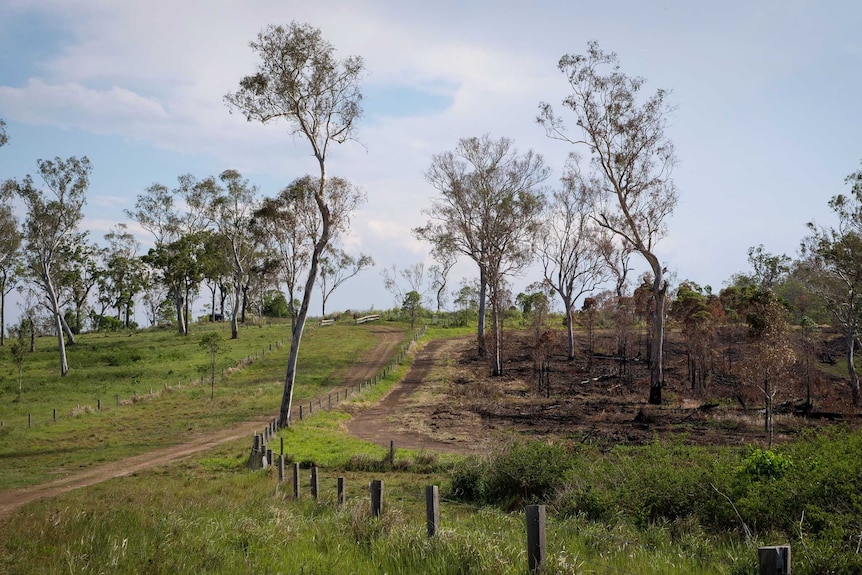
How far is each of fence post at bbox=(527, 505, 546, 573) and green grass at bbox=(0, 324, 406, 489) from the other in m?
19.4

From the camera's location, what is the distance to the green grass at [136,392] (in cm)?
2662

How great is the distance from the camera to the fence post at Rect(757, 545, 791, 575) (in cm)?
565

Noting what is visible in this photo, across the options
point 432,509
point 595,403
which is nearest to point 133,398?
Answer: point 595,403

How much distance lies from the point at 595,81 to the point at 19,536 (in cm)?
3502

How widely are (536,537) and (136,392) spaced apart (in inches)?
1532

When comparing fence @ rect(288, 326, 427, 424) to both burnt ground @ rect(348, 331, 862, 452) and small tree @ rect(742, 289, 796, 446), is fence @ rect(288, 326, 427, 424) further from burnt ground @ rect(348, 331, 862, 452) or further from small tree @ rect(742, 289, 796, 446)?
small tree @ rect(742, 289, 796, 446)

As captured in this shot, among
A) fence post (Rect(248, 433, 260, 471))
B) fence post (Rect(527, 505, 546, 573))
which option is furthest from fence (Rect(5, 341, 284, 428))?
fence post (Rect(527, 505, 546, 573))

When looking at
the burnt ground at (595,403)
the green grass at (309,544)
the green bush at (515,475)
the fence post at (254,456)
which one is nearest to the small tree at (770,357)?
the burnt ground at (595,403)

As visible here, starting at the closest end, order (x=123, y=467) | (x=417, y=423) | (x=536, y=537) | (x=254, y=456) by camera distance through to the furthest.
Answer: (x=536, y=537) → (x=254, y=456) → (x=123, y=467) → (x=417, y=423)

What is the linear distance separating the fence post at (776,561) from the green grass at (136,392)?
22.1 meters

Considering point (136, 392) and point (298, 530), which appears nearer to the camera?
point (298, 530)

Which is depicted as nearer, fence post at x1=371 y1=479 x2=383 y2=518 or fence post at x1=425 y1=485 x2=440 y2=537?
fence post at x1=425 y1=485 x2=440 y2=537

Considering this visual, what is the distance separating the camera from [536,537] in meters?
7.61

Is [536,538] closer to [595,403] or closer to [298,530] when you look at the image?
[298,530]
